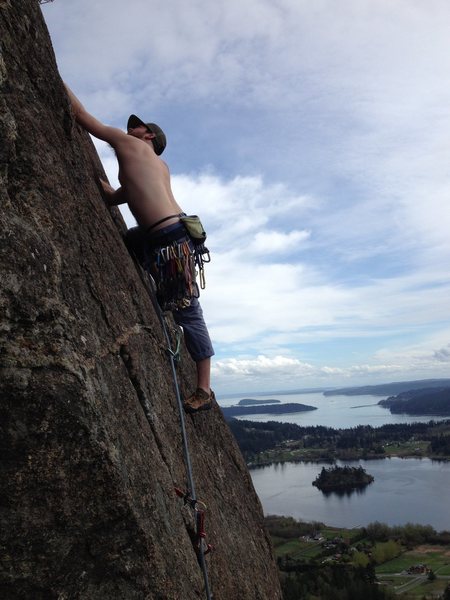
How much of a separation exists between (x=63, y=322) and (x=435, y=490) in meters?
80.5

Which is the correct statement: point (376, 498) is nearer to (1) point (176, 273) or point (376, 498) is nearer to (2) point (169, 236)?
(1) point (176, 273)

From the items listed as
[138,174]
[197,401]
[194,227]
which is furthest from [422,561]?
[138,174]

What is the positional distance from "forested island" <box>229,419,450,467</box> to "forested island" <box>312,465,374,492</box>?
28125 mm

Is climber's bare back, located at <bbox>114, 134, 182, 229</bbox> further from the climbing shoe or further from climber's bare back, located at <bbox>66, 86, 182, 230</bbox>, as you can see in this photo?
the climbing shoe

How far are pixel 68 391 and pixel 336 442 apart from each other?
135158 millimetres

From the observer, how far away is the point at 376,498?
71.9 meters

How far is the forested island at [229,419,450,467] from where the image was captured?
368 feet

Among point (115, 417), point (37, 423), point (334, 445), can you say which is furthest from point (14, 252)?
point (334, 445)

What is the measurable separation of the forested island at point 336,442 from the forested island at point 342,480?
28.1 meters

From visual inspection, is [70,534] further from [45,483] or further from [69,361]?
[69,361]

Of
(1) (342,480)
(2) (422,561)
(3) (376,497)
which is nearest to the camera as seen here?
(2) (422,561)

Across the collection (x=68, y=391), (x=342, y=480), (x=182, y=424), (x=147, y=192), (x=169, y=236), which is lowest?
(x=342, y=480)

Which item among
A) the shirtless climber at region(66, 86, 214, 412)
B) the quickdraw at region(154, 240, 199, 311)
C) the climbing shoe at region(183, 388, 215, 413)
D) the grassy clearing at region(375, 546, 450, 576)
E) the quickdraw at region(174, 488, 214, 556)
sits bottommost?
the grassy clearing at region(375, 546, 450, 576)

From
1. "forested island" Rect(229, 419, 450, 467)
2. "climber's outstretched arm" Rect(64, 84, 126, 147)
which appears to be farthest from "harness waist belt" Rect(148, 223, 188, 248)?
"forested island" Rect(229, 419, 450, 467)
